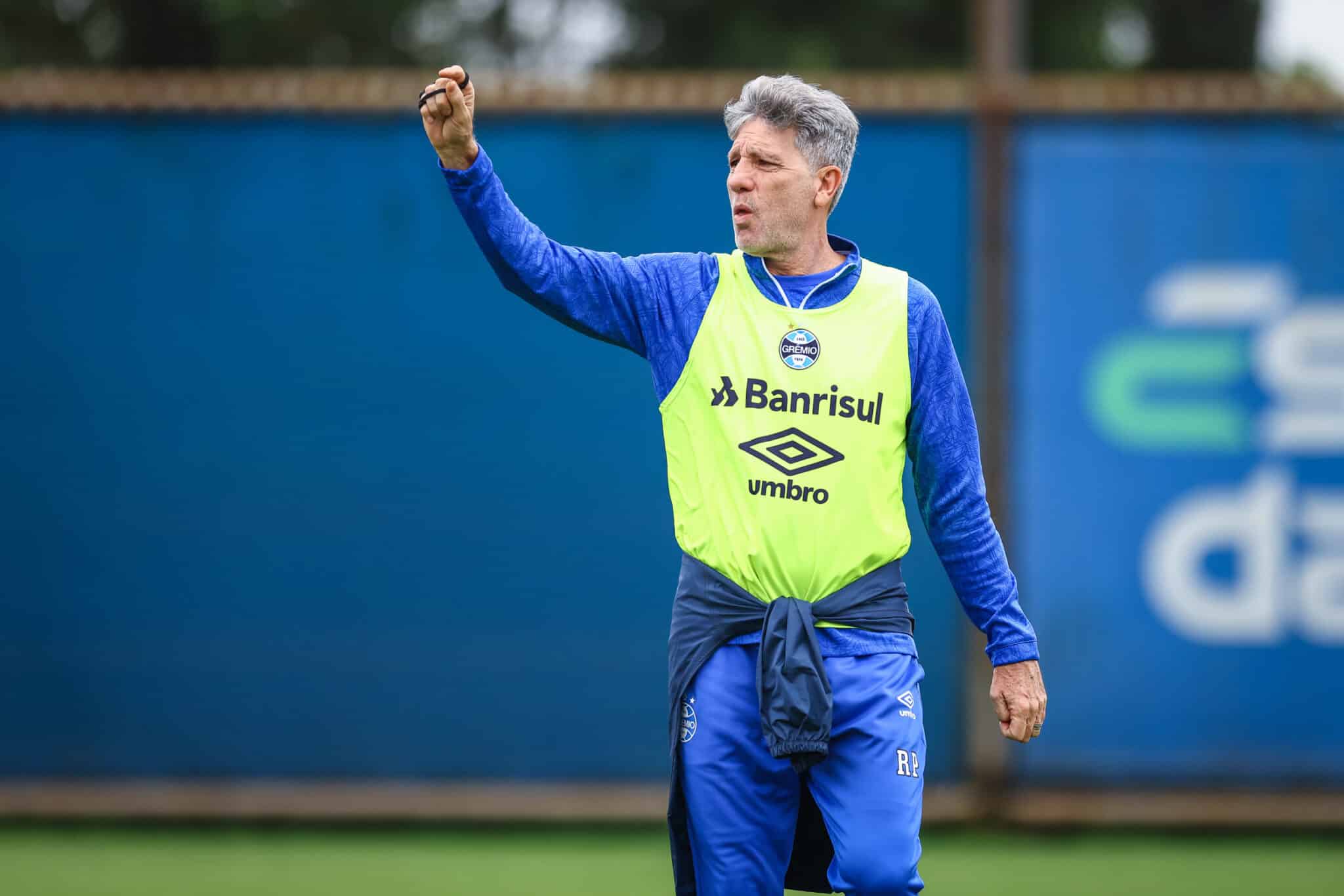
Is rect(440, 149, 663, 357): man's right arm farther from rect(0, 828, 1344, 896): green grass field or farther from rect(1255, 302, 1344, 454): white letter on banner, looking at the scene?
rect(1255, 302, 1344, 454): white letter on banner

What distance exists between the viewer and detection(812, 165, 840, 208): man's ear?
10.7 feet

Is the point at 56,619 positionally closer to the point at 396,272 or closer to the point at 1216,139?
the point at 396,272

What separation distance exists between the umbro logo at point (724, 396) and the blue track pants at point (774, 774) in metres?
0.49

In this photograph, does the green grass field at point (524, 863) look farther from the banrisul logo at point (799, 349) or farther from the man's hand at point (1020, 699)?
the banrisul logo at point (799, 349)

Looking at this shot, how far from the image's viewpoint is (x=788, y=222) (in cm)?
321

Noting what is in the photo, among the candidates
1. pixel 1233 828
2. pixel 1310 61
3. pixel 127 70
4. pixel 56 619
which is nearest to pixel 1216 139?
pixel 1233 828

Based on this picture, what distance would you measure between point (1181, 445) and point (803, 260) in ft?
10.1

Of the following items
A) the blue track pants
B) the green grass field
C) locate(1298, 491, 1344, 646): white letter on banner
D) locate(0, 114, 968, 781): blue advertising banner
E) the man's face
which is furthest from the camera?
locate(0, 114, 968, 781): blue advertising banner

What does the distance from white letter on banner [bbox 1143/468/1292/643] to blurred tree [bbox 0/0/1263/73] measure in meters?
8.00

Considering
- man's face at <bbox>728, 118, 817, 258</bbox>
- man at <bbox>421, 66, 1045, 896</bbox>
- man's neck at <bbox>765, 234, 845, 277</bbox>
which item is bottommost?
man at <bbox>421, 66, 1045, 896</bbox>

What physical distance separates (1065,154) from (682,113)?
1441mm

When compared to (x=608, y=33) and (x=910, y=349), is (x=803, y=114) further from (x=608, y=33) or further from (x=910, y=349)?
(x=608, y=33)

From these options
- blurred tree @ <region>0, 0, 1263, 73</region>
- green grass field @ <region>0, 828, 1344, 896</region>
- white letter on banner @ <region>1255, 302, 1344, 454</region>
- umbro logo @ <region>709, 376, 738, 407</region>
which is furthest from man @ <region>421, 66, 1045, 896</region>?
blurred tree @ <region>0, 0, 1263, 73</region>

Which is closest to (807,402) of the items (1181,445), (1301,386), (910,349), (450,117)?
(910,349)
